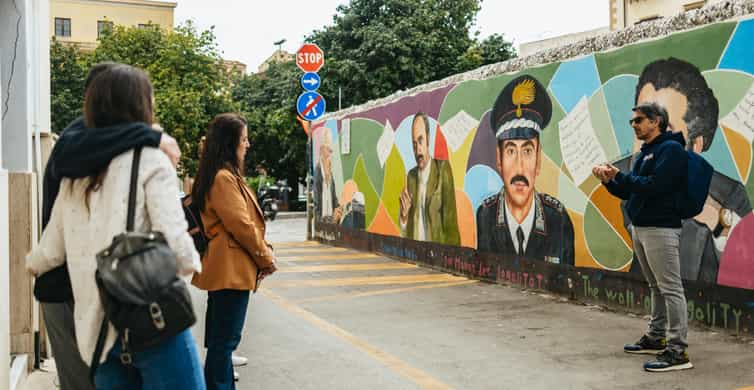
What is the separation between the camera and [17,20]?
577 cm

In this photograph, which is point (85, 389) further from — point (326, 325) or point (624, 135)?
point (624, 135)

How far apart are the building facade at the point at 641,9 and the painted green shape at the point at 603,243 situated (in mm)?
24946

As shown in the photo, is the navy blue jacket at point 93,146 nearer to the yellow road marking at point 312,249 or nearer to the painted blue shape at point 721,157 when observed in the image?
the painted blue shape at point 721,157

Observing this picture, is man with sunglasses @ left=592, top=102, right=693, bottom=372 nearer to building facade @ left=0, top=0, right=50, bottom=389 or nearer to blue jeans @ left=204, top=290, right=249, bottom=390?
blue jeans @ left=204, top=290, right=249, bottom=390

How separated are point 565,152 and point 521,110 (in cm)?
104

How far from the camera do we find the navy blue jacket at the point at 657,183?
5316mm

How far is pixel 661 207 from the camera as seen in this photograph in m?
5.42

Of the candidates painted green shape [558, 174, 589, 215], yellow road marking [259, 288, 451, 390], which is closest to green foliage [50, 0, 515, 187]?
yellow road marking [259, 288, 451, 390]

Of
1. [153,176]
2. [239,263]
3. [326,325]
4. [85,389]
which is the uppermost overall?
[153,176]

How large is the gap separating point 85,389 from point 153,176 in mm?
1009

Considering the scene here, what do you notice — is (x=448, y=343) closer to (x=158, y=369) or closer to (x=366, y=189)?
(x=158, y=369)

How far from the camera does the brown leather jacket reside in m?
4.37

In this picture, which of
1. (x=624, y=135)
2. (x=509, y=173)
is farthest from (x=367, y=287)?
(x=624, y=135)

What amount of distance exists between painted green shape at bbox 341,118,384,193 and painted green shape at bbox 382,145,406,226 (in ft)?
1.05
